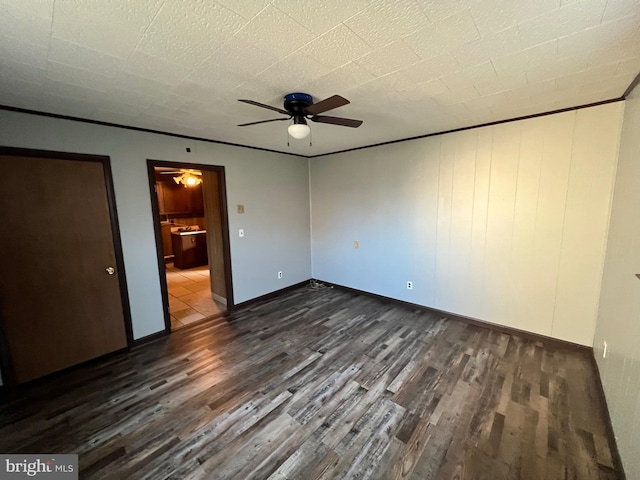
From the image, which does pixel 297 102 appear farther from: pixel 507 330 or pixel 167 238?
pixel 167 238

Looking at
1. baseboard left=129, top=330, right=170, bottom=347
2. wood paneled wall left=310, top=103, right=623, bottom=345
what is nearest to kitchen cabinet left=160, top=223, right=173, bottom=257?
→ baseboard left=129, top=330, right=170, bottom=347

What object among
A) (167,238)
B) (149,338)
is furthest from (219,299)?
(167,238)

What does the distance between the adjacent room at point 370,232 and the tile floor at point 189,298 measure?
0.30 ft

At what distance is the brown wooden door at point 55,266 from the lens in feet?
7.35

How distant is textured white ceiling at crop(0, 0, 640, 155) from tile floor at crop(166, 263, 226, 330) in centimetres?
262

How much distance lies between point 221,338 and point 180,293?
209 centimetres

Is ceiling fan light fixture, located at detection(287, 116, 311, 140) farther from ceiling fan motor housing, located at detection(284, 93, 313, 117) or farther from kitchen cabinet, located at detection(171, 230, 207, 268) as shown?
kitchen cabinet, located at detection(171, 230, 207, 268)

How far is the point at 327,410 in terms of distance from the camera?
201 cm

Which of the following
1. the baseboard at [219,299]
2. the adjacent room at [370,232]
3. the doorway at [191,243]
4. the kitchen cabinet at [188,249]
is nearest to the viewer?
the adjacent room at [370,232]

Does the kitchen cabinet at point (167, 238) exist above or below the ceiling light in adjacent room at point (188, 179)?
below

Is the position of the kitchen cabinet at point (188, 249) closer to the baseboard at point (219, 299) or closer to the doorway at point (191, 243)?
the doorway at point (191, 243)

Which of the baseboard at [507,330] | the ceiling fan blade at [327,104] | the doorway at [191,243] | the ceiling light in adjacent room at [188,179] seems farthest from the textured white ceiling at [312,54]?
the ceiling light in adjacent room at [188,179]

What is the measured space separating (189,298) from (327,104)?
404cm

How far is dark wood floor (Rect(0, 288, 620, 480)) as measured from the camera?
1.60 metres
